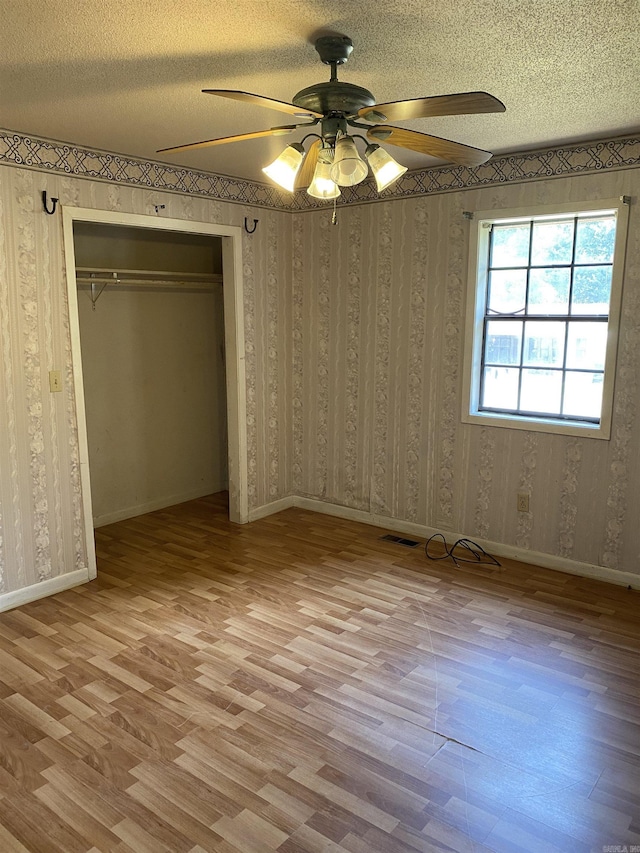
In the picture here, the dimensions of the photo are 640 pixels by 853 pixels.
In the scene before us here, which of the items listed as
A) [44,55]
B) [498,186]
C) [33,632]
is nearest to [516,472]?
[498,186]

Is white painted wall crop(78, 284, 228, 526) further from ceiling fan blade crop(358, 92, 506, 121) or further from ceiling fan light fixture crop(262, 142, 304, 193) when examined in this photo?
ceiling fan blade crop(358, 92, 506, 121)

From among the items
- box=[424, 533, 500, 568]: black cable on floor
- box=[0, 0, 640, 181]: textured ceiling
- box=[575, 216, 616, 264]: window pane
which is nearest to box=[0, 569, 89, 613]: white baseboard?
box=[424, 533, 500, 568]: black cable on floor

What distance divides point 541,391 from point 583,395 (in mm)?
266

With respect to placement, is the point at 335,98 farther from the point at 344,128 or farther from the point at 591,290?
the point at 591,290

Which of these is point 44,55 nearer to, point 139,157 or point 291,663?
point 139,157

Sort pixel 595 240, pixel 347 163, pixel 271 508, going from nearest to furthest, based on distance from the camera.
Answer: pixel 347 163, pixel 595 240, pixel 271 508

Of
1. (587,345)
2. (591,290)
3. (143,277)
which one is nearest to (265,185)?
(143,277)

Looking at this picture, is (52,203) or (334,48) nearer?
(334,48)

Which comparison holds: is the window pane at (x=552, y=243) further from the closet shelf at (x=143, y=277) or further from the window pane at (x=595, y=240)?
the closet shelf at (x=143, y=277)

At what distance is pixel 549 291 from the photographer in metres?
4.00

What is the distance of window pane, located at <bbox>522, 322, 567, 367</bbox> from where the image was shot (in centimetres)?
400

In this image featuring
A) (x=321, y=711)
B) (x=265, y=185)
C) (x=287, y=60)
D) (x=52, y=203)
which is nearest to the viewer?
(x=287, y=60)

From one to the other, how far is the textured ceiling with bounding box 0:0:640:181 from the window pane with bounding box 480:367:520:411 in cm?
149

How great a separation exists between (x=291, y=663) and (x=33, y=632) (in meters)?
1.38
